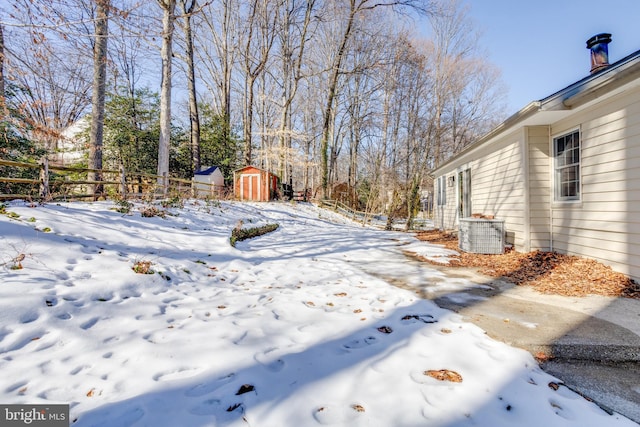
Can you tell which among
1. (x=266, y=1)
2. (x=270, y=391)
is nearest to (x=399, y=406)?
(x=270, y=391)

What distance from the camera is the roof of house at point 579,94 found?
3.44 m

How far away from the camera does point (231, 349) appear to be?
202 cm

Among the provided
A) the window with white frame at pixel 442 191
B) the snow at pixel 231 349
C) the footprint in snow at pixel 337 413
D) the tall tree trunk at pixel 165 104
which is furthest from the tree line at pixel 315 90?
the footprint in snow at pixel 337 413

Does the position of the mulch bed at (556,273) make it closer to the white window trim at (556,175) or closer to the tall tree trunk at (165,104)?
the white window trim at (556,175)

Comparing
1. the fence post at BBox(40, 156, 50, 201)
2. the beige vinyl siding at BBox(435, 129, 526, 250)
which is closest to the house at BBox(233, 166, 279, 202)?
the beige vinyl siding at BBox(435, 129, 526, 250)

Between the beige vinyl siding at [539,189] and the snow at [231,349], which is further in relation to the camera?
the beige vinyl siding at [539,189]

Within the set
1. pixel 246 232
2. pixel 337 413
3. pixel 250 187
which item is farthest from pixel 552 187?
pixel 250 187

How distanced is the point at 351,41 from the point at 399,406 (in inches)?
875

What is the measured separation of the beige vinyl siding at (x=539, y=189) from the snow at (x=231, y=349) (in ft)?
9.29

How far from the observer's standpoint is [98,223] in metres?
4.54

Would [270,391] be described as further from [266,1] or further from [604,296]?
[266,1]

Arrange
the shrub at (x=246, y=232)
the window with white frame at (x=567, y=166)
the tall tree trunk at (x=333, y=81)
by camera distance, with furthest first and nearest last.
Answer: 1. the tall tree trunk at (x=333, y=81)
2. the shrub at (x=246, y=232)
3. the window with white frame at (x=567, y=166)

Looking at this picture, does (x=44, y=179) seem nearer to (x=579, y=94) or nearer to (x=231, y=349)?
(x=231, y=349)
